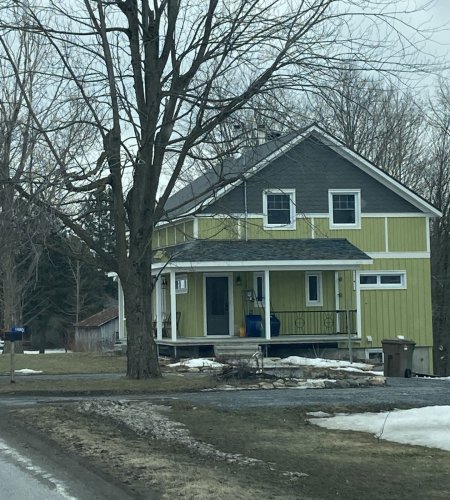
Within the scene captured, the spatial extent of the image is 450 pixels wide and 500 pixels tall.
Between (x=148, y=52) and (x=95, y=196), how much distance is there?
11.4 ft

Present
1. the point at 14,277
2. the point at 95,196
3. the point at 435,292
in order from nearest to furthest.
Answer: the point at 95,196
the point at 14,277
the point at 435,292

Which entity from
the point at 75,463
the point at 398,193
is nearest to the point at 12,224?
the point at 75,463

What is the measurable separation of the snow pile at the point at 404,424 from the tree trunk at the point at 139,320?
7.08m

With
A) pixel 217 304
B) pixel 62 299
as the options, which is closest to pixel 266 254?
pixel 217 304

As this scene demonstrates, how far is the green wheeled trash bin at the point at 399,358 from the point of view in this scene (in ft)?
89.3

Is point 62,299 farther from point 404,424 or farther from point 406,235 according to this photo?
point 404,424

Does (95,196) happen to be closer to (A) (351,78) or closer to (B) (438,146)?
(A) (351,78)

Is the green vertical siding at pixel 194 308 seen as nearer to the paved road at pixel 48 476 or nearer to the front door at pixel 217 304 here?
the front door at pixel 217 304

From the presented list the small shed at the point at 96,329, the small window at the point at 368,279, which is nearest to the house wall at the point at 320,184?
the small window at the point at 368,279

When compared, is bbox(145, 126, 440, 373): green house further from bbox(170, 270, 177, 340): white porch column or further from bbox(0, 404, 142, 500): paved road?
bbox(0, 404, 142, 500): paved road

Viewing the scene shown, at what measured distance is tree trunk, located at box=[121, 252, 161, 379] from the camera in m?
21.2

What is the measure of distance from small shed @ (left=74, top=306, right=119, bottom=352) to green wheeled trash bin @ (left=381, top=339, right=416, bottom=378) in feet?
101

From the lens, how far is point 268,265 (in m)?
31.7

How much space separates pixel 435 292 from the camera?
51.1 metres
